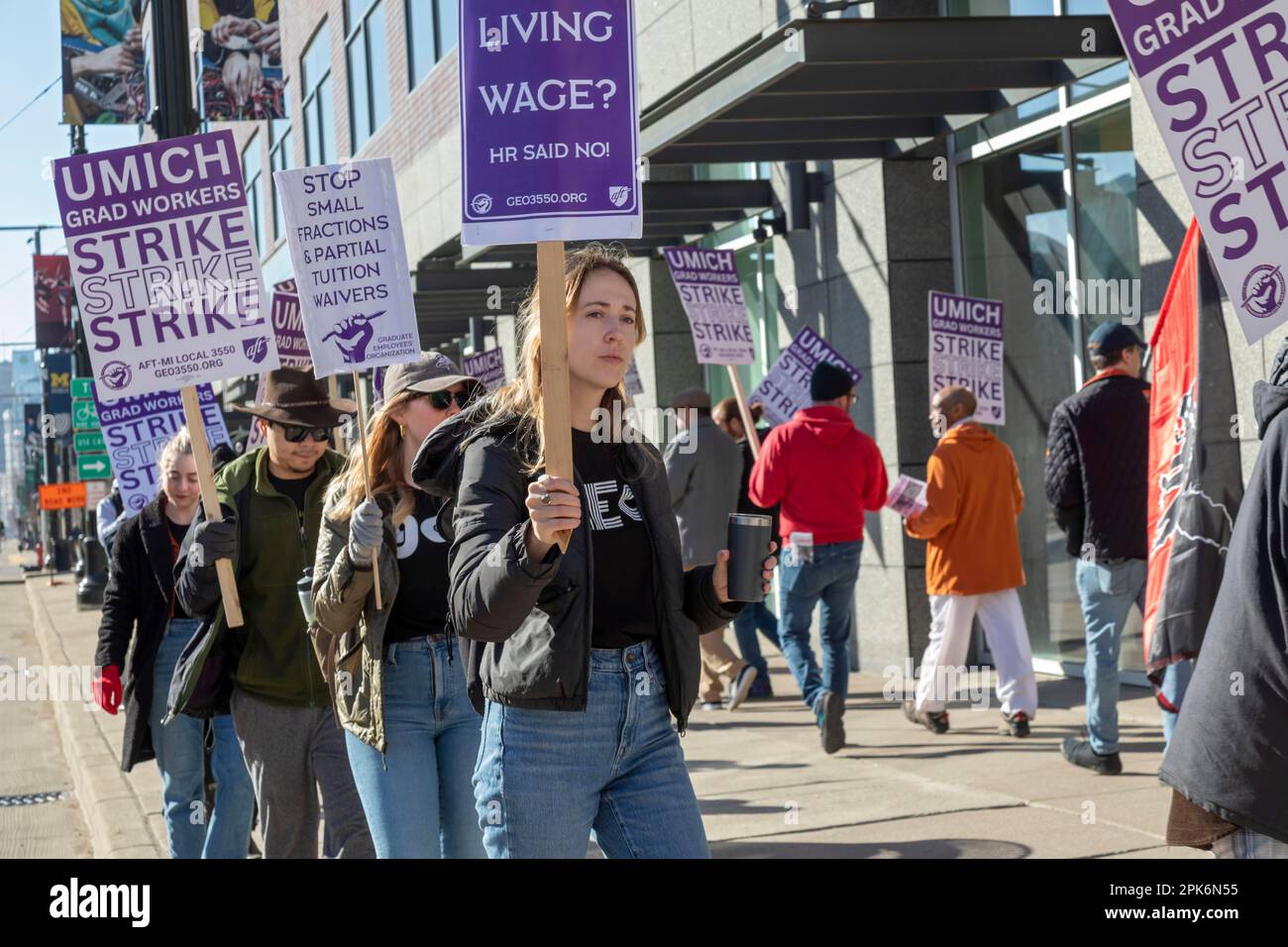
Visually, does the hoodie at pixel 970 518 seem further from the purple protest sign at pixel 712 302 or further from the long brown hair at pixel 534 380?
the long brown hair at pixel 534 380

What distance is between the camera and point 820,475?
9242mm

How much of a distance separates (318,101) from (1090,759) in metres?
25.0

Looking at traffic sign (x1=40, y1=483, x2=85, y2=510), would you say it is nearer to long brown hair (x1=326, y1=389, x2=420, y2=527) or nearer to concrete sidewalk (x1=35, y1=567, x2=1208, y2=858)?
concrete sidewalk (x1=35, y1=567, x2=1208, y2=858)

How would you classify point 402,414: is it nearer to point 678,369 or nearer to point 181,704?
point 181,704

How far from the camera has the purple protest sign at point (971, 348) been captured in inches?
387

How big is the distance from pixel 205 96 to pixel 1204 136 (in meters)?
10.5

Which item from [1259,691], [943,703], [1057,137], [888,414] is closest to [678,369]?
[888,414]

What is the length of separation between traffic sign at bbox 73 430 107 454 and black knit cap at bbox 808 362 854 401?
69.7 ft

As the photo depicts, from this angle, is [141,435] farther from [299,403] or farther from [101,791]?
[299,403]

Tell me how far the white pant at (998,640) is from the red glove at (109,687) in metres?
4.44

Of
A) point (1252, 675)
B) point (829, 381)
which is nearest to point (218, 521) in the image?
point (1252, 675)

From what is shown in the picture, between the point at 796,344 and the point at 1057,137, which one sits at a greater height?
the point at 1057,137
